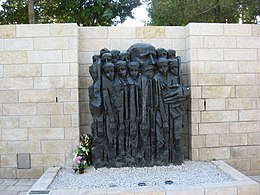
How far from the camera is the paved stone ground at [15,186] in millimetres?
4113

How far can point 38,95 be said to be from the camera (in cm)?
476

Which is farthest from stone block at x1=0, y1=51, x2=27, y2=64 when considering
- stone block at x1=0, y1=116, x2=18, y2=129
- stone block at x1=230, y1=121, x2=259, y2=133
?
stone block at x1=230, y1=121, x2=259, y2=133

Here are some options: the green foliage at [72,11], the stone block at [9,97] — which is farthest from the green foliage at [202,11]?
the stone block at [9,97]

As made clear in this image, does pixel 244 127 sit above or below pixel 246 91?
below

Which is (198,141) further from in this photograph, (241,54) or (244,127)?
(241,54)

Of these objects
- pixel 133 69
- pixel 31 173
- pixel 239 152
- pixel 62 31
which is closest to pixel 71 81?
pixel 62 31

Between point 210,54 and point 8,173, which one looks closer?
point 8,173

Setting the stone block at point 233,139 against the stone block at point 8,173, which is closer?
the stone block at point 8,173

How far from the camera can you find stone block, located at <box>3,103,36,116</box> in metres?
4.76

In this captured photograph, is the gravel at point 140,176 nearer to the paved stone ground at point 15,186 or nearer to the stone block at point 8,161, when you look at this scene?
the paved stone ground at point 15,186

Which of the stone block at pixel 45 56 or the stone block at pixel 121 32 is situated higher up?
the stone block at pixel 121 32

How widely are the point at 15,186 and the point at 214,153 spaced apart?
3.05m

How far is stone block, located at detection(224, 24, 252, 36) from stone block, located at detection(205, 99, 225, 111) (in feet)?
3.60

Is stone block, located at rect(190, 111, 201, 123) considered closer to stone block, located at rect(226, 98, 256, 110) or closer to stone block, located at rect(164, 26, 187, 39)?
stone block, located at rect(226, 98, 256, 110)
